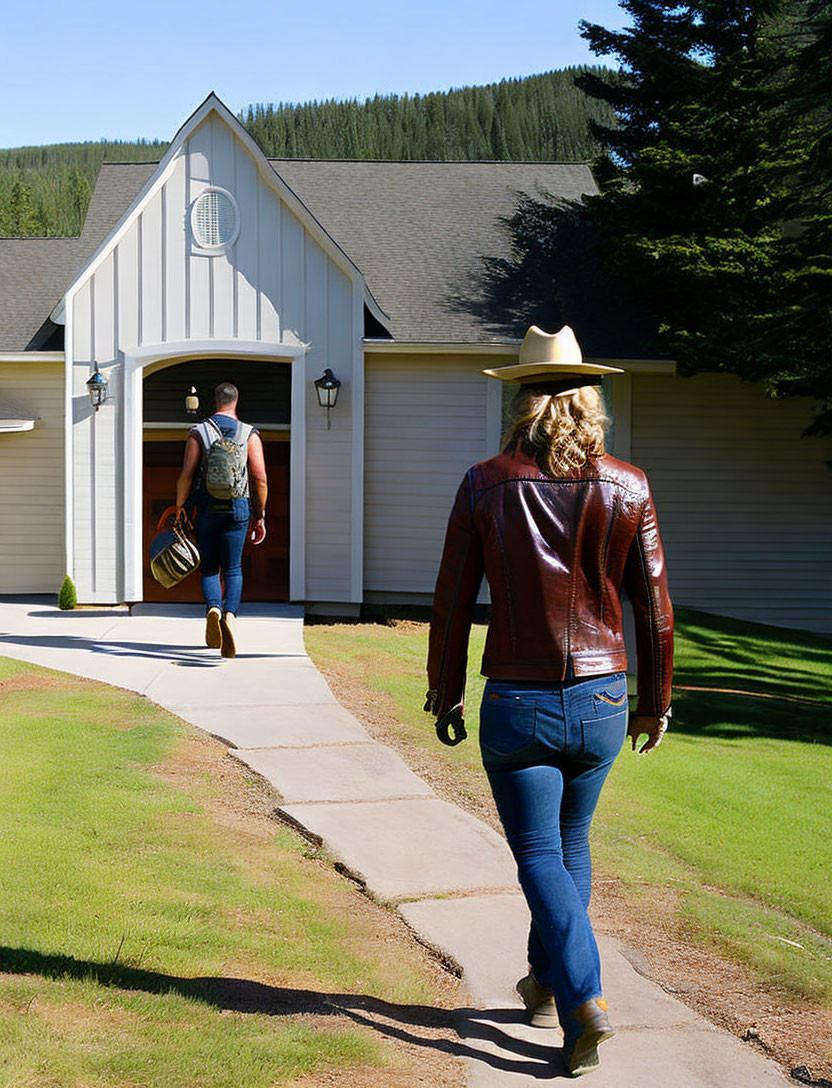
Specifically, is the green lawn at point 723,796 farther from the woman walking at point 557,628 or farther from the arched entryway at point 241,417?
the arched entryway at point 241,417

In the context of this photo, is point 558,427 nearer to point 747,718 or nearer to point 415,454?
point 747,718

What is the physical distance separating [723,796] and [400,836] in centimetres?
247

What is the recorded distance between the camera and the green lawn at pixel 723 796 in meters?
4.55

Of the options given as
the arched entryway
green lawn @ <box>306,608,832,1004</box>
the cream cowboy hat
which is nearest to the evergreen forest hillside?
the arched entryway

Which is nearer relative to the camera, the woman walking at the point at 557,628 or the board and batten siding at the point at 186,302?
the woman walking at the point at 557,628

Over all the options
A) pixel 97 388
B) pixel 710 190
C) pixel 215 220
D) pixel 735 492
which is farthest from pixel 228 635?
pixel 710 190

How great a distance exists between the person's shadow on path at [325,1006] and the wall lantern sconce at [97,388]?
9522 millimetres

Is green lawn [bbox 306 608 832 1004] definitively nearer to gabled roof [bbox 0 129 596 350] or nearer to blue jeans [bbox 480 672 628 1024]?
blue jeans [bbox 480 672 628 1024]

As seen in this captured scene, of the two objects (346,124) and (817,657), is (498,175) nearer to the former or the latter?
(817,657)

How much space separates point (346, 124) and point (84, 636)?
67493 mm

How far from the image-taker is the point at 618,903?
463 cm

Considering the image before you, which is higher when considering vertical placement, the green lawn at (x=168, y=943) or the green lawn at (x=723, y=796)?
the green lawn at (x=168, y=943)

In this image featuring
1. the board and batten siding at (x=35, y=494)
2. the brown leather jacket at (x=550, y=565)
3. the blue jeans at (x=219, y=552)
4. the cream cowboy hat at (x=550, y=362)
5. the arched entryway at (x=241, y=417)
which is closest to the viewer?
the brown leather jacket at (x=550, y=565)

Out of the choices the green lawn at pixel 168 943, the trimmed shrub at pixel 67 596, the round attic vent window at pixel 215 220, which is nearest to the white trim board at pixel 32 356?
the round attic vent window at pixel 215 220
